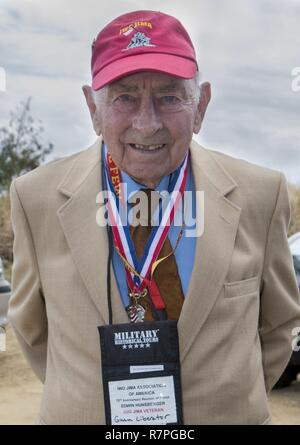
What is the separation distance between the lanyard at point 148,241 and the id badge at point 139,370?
0.10m

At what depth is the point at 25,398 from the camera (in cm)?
707

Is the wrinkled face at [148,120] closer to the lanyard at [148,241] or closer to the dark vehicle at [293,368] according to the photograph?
the lanyard at [148,241]

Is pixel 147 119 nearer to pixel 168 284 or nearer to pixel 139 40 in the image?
pixel 139 40

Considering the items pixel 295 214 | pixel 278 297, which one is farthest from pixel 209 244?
pixel 295 214

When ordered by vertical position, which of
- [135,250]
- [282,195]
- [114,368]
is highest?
[282,195]

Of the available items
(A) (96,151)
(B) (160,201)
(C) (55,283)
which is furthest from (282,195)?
(C) (55,283)

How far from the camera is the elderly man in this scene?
2445mm

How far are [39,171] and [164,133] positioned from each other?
1.73 feet

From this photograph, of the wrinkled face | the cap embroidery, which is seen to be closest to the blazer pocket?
the wrinkled face

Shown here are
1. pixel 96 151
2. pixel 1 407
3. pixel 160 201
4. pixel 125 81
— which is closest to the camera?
pixel 125 81

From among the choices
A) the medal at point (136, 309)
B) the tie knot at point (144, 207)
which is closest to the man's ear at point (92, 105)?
the tie knot at point (144, 207)

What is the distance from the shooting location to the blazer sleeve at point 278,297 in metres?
2.73
